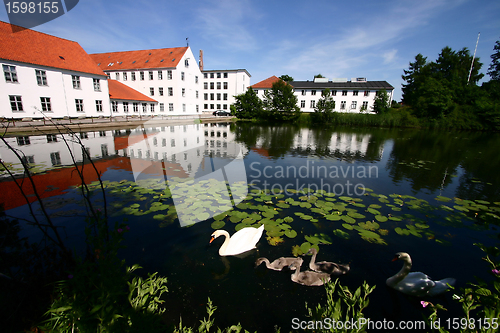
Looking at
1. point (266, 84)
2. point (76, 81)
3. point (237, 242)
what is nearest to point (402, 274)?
point (237, 242)

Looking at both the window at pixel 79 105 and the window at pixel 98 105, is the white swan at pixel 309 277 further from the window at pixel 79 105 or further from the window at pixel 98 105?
the window at pixel 98 105

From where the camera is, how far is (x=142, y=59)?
4197 cm

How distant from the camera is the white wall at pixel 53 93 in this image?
68.3ft

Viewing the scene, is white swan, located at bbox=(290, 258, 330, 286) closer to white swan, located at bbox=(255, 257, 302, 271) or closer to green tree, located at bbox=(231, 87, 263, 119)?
white swan, located at bbox=(255, 257, 302, 271)

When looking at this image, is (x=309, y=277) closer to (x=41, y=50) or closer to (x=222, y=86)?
(x=41, y=50)

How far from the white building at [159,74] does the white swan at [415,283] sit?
141ft

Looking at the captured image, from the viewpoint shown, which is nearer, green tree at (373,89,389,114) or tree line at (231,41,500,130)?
tree line at (231,41,500,130)

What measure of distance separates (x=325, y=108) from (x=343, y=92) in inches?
410

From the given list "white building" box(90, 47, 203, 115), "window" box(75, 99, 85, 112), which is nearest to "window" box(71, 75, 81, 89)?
"window" box(75, 99, 85, 112)

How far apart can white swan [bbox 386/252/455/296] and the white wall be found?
2948 cm

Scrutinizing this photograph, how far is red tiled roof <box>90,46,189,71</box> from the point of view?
40.4 m

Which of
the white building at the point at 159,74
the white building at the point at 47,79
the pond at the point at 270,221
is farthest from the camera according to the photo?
the white building at the point at 159,74

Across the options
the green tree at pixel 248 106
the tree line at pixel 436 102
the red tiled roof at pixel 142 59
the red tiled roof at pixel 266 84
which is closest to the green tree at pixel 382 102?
the tree line at pixel 436 102

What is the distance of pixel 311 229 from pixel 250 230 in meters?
1.79
